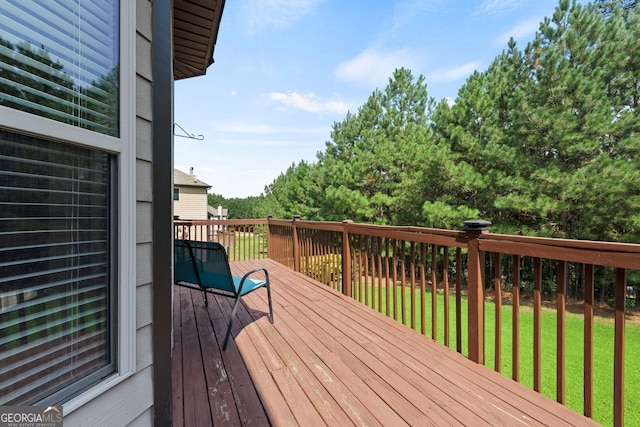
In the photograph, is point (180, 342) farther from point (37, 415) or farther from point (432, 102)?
point (432, 102)

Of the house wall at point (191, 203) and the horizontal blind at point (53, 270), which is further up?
the house wall at point (191, 203)

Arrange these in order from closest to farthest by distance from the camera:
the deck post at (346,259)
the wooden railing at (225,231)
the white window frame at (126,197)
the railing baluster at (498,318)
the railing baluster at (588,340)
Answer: the white window frame at (126,197) → the railing baluster at (588,340) → the railing baluster at (498,318) → the deck post at (346,259) → the wooden railing at (225,231)

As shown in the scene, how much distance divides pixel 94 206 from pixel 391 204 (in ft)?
37.5

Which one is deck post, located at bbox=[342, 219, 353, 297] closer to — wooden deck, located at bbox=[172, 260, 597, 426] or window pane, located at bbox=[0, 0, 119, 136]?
wooden deck, located at bbox=[172, 260, 597, 426]

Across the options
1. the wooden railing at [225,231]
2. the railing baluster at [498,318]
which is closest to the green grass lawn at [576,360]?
the railing baluster at [498,318]

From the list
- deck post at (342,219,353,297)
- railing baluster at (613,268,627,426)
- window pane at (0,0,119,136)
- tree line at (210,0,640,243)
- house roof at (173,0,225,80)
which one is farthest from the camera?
tree line at (210,0,640,243)

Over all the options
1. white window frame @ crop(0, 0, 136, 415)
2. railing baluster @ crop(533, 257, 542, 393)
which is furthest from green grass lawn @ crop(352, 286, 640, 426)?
white window frame @ crop(0, 0, 136, 415)

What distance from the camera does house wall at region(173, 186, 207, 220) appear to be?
19.8 meters

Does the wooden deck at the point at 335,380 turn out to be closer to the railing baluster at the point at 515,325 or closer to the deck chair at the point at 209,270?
the railing baluster at the point at 515,325

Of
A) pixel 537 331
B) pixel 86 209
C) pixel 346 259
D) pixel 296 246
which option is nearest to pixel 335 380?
pixel 537 331

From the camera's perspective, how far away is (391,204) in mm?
11820

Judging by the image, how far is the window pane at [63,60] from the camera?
778 mm

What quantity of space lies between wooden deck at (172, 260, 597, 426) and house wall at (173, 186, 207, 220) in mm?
18678

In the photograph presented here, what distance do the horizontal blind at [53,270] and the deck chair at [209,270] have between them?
155 centimetres
